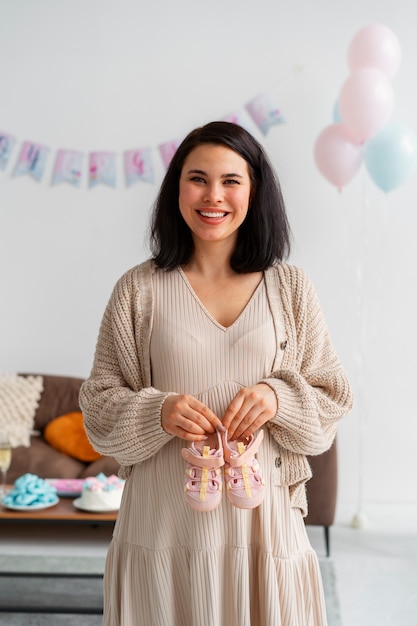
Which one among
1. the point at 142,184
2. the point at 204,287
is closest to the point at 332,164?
the point at 142,184

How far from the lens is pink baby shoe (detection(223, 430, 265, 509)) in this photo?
1.39 metres

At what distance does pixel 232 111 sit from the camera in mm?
4383

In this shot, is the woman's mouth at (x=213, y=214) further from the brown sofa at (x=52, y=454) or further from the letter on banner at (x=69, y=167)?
the letter on banner at (x=69, y=167)

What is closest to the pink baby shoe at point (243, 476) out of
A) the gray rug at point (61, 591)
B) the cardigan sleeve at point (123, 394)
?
the cardigan sleeve at point (123, 394)

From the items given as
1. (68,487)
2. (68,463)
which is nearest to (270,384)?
(68,487)

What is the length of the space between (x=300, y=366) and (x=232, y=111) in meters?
3.03

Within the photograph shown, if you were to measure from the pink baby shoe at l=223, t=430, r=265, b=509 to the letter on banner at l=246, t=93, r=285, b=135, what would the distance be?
3150 mm

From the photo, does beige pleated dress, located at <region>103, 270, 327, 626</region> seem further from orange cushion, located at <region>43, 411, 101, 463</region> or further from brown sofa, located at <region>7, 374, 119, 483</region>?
orange cushion, located at <region>43, 411, 101, 463</region>

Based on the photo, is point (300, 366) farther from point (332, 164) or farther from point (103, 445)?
point (332, 164)

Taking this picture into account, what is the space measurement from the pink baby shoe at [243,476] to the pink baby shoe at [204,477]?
17 mm

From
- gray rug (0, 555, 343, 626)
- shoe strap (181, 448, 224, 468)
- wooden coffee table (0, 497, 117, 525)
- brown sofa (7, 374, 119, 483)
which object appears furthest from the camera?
brown sofa (7, 374, 119, 483)

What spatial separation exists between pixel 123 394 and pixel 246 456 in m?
0.26

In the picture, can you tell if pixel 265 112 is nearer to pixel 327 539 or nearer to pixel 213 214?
pixel 327 539

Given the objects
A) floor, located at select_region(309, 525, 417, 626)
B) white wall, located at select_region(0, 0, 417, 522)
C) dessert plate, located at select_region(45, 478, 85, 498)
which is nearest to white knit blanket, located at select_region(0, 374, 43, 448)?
white wall, located at select_region(0, 0, 417, 522)
